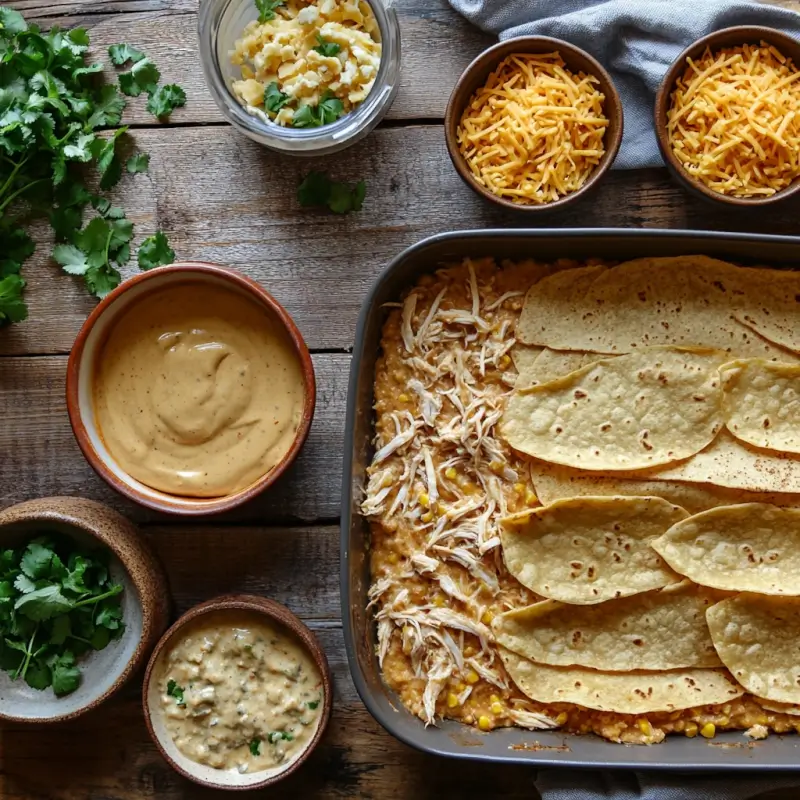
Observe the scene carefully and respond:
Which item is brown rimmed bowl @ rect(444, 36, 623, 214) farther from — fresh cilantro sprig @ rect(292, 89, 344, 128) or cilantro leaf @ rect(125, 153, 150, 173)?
cilantro leaf @ rect(125, 153, 150, 173)

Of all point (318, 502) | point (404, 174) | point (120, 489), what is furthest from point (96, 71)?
point (318, 502)

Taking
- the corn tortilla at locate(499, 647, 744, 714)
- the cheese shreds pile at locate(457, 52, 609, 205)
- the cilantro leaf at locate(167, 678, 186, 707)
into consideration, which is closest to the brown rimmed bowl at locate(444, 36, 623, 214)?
the cheese shreds pile at locate(457, 52, 609, 205)

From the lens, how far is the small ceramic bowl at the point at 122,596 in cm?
255

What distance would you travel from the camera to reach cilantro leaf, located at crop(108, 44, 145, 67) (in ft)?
9.29

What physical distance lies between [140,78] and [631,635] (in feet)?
7.75

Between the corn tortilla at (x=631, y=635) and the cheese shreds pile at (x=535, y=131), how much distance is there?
1.22 m

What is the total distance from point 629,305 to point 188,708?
1.77m

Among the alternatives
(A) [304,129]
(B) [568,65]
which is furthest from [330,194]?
(B) [568,65]

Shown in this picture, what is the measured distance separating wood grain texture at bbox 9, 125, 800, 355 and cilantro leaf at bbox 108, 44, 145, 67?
9.4 inches

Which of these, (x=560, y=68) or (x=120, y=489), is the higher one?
(x=560, y=68)

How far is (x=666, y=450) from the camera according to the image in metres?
2.50

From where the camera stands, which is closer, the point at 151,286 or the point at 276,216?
the point at 151,286

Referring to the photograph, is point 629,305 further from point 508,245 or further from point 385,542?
point 385,542

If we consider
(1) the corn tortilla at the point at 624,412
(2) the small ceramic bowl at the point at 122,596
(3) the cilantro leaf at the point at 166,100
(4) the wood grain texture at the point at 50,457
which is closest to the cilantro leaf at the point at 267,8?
(3) the cilantro leaf at the point at 166,100
